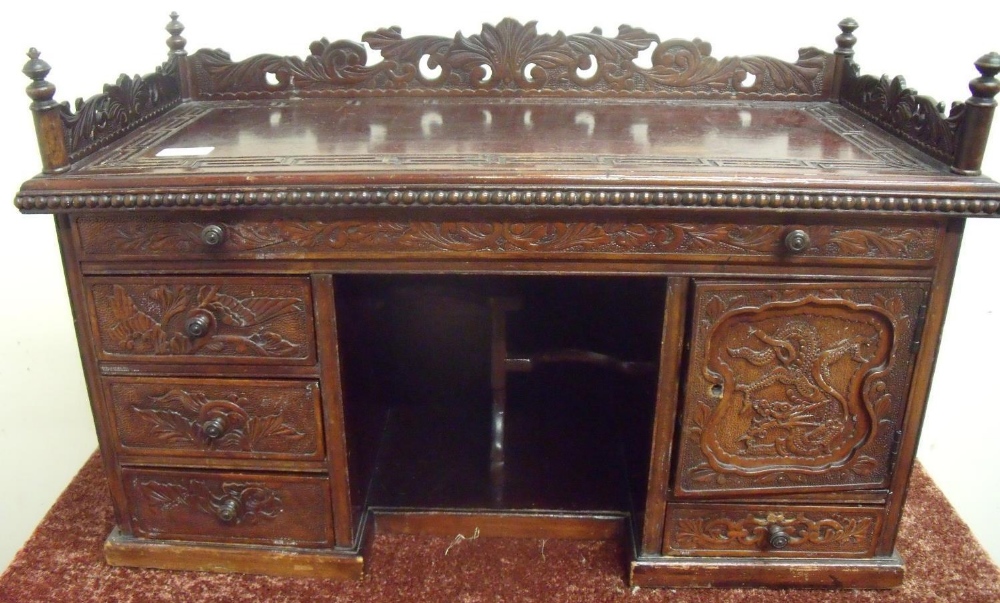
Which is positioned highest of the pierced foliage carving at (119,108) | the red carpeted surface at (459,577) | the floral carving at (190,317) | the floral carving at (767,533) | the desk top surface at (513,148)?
the pierced foliage carving at (119,108)

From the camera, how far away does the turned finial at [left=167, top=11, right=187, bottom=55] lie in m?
1.58

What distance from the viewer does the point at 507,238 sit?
1162mm

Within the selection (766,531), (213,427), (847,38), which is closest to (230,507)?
(213,427)

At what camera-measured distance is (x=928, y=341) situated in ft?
3.99

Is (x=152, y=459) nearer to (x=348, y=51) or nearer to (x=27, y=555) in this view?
(x=27, y=555)

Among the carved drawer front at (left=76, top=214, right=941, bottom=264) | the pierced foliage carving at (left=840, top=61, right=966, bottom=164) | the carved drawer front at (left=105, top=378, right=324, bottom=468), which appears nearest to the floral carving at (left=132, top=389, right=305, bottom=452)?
the carved drawer front at (left=105, top=378, right=324, bottom=468)

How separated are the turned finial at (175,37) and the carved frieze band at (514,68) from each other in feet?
0.10

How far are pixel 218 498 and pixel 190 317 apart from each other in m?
0.32

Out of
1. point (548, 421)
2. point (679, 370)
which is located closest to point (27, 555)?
point (548, 421)

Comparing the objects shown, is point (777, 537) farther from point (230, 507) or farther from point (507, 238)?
point (230, 507)

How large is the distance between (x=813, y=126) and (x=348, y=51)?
0.83 meters

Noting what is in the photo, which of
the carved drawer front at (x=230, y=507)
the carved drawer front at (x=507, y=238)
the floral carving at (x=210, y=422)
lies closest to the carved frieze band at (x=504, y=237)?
the carved drawer front at (x=507, y=238)

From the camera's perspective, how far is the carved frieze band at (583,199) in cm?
110

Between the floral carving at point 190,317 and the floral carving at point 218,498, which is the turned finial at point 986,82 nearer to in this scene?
the floral carving at point 190,317
